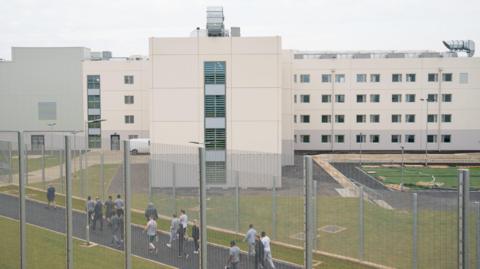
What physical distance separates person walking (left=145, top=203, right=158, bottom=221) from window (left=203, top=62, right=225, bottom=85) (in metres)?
21.8

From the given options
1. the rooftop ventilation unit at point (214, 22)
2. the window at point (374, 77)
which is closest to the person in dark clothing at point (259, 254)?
the rooftop ventilation unit at point (214, 22)

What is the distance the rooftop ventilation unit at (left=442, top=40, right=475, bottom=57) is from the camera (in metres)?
61.8

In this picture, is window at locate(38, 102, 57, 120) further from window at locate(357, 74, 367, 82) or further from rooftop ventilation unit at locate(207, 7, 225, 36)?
window at locate(357, 74, 367, 82)

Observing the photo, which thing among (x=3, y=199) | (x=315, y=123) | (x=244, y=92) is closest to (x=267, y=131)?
(x=244, y=92)

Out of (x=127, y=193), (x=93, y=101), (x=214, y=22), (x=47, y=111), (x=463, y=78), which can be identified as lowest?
(x=127, y=193)

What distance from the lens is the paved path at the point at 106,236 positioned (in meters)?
7.95

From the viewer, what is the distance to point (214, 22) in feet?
99.2

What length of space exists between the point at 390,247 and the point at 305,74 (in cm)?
4187

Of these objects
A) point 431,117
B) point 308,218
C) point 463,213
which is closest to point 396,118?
point 431,117

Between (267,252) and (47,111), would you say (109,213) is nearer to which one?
(267,252)

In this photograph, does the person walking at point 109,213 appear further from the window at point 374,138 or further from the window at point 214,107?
the window at point 374,138

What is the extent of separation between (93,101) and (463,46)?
145 ft

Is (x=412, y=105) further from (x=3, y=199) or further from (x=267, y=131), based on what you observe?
(x=3, y=199)

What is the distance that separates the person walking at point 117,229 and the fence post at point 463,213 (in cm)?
492
